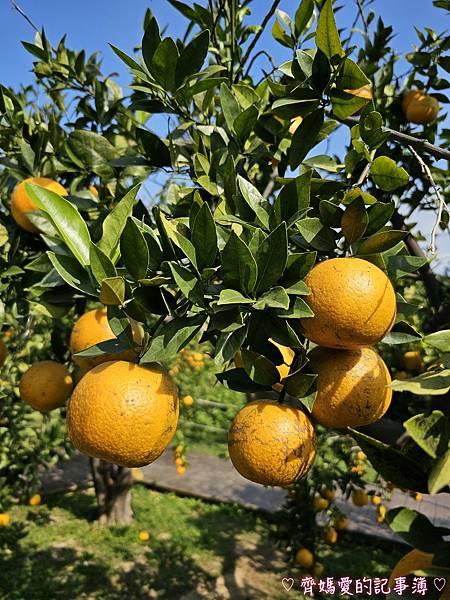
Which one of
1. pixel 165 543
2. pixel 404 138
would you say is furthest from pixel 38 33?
pixel 165 543

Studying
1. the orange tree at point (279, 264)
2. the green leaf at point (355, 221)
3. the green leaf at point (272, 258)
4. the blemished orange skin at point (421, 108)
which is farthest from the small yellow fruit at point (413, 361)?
the green leaf at point (272, 258)

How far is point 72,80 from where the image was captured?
5.78 ft

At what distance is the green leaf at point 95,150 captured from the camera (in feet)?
4.49

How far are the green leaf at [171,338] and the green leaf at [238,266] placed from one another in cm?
8

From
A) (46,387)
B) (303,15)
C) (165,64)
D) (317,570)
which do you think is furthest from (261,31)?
(317,570)

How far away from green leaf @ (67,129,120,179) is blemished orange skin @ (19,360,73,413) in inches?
21.8

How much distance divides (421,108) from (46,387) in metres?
1.50

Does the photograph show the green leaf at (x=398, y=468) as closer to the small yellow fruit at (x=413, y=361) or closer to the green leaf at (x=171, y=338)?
the green leaf at (x=171, y=338)

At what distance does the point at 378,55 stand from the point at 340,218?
1.35 m

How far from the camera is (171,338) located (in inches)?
30.2

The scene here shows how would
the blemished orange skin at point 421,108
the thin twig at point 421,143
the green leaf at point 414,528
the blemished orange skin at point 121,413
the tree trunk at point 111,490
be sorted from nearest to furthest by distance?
the green leaf at point 414,528, the blemished orange skin at point 121,413, the thin twig at point 421,143, the blemished orange skin at point 421,108, the tree trunk at point 111,490

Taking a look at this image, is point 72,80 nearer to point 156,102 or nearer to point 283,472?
point 156,102

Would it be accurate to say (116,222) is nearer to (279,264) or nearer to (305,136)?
(279,264)

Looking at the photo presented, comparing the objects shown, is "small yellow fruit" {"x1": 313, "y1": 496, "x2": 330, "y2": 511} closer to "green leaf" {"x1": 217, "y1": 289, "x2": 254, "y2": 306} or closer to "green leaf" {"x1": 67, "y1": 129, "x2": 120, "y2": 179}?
"green leaf" {"x1": 67, "y1": 129, "x2": 120, "y2": 179}
